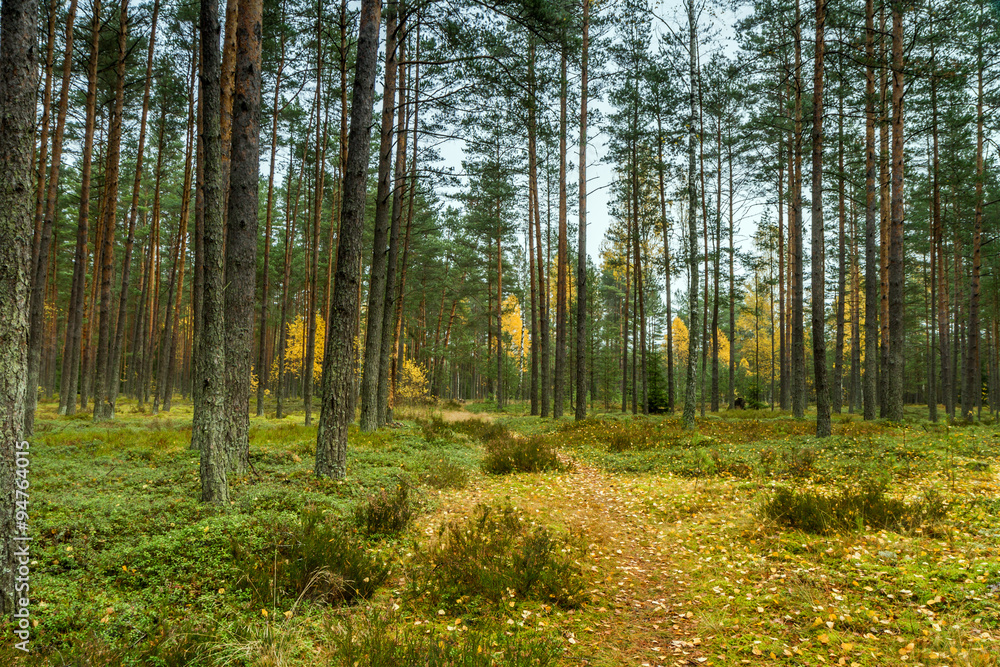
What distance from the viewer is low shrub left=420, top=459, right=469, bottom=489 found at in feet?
25.1

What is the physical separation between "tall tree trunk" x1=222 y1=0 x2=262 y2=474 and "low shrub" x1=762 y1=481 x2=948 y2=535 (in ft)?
24.6

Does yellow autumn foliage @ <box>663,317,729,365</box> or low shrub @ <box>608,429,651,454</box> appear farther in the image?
yellow autumn foliage @ <box>663,317,729,365</box>

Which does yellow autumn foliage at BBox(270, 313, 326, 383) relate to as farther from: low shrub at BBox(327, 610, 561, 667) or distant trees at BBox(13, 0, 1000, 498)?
low shrub at BBox(327, 610, 561, 667)

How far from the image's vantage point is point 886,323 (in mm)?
16594

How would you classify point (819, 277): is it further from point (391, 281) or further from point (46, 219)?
point (46, 219)

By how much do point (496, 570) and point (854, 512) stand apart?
4.07 metres

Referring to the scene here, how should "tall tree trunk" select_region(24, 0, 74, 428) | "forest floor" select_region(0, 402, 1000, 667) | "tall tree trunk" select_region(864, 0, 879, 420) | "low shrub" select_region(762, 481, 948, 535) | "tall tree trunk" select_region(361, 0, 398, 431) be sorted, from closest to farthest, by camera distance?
"forest floor" select_region(0, 402, 1000, 667) → "low shrub" select_region(762, 481, 948, 535) → "tall tree trunk" select_region(24, 0, 74, 428) → "tall tree trunk" select_region(361, 0, 398, 431) → "tall tree trunk" select_region(864, 0, 879, 420)

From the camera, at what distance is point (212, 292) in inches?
213

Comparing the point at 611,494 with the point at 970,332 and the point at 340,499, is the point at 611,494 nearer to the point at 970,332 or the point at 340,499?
the point at 340,499

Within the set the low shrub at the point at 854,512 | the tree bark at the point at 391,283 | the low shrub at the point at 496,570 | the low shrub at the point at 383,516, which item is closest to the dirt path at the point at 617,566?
the low shrub at the point at 496,570

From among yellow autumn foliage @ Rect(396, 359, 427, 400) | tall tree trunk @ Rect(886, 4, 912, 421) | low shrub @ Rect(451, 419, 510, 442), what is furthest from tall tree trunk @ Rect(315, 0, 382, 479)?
yellow autumn foliage @ Rect(396, 359, 427, 400)

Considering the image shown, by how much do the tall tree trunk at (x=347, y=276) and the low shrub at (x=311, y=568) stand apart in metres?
2.70

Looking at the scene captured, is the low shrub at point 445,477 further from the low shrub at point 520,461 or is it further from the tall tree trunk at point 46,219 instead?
the tall tree trunk at point 46,219

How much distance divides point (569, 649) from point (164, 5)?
20.6 meters
